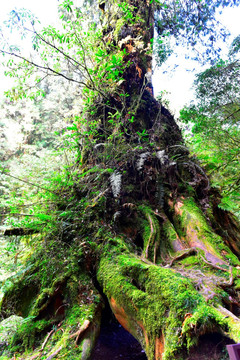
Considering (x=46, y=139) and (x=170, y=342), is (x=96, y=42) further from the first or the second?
(x=46, y=139)

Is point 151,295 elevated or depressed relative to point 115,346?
elevated

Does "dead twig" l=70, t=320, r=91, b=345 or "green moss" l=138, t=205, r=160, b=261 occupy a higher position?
"green moss" l=138, t=205, r=160, b=261

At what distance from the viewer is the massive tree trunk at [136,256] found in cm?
213

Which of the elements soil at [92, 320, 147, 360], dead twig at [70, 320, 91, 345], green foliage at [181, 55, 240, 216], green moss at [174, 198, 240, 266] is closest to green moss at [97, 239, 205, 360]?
dead twig at [70, 320, 91, 345]

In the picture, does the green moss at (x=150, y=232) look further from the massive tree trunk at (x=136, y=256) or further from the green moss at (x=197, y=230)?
the green moss at (x=197, y=230)

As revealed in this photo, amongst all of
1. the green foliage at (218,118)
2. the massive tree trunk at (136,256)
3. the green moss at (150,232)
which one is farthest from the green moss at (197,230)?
the green foliage at (218,118)

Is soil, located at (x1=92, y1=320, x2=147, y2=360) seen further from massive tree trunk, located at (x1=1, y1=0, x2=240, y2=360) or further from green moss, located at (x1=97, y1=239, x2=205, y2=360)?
green moss, located at (x1=97, y1=239, x2=205, y2=360)

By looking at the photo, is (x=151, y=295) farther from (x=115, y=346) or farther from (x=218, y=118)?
(x=218, y=118)

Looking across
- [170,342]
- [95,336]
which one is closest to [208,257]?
[170,342]

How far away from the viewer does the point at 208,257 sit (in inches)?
119

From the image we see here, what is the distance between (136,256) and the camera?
3.19 m

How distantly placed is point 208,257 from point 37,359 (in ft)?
7.91

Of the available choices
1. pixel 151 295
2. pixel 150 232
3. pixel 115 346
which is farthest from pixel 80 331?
pixel 150 232

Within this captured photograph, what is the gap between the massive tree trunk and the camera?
7.00 feet
